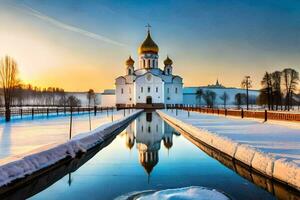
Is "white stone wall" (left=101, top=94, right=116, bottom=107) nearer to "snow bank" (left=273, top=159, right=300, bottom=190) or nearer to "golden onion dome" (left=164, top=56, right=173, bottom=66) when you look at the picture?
"golden onion dome" (left=164, top=56, right=173, bottom=66)

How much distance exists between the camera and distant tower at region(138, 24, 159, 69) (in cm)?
9300

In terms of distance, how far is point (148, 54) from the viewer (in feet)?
310

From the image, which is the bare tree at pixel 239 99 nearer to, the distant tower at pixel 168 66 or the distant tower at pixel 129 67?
the distant tower at pixel 168 66

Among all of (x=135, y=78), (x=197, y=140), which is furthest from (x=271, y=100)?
(x=197, y=140)

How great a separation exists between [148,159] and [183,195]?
5.87 meters

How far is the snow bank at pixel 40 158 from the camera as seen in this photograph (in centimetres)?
878

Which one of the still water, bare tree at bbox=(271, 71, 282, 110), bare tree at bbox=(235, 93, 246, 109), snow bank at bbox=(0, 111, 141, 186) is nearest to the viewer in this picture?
the still water

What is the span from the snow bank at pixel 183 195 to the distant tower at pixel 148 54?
282ft

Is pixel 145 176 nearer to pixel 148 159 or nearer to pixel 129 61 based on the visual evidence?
pixel 148 159

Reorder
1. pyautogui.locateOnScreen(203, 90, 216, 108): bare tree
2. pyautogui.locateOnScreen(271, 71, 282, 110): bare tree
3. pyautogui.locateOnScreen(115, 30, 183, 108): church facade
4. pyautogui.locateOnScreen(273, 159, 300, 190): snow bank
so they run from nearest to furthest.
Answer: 1. pyautogui.locateOnScreen(273, 159, 300, 190): snow bank
2. pyautogui.locateOnScreen(271, 71, 282, 110): bare tree
3. pyautogui.locateOnScreen(115, 30, 183, 108): church facade
4. pyautogui.locateOnScreen(203, 90, 216, 108): bare tree

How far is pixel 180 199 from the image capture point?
748cm

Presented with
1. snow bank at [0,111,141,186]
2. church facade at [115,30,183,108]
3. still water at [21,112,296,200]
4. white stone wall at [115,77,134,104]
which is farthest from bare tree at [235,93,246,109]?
snow bank at [0,111,141,186]

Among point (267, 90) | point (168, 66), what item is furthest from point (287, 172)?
point (168, 66)

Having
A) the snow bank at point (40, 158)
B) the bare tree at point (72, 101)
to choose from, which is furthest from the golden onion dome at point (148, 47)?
the snow bank at point (40, 158)
